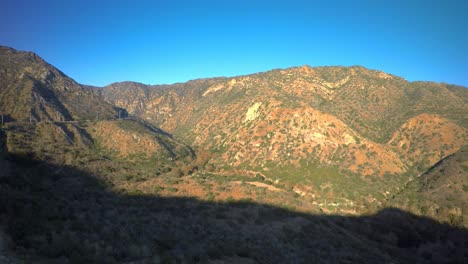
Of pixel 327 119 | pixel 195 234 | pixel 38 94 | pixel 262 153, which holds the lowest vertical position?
pixel 195 234

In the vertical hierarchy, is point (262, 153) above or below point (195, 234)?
above

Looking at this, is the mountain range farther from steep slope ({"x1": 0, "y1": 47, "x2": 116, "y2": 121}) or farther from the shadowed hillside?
steep slope ({"x1": 0, "y1": 47, "x2": 116, "y2": 121})

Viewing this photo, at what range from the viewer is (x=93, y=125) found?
79188 millimetres

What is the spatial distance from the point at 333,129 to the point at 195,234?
179 feet

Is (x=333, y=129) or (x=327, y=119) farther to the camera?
(x=327, y=119)

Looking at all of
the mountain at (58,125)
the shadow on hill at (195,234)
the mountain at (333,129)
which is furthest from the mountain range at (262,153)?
the mountain at (58,125)

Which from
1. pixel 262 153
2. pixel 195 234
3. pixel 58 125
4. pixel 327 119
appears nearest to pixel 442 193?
pixel 327 119

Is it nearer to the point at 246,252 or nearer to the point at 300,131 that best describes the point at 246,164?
the point at 300,131

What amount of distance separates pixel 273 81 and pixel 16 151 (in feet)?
278

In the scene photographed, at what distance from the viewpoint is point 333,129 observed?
62.9 m

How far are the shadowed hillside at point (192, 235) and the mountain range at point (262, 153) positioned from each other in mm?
169

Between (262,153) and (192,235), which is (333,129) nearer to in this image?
(262,153)

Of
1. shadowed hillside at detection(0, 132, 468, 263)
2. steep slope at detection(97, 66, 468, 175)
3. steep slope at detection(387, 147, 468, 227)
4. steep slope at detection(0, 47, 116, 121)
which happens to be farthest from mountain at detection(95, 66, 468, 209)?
steep slope at detection(0, 47, 116, 121)

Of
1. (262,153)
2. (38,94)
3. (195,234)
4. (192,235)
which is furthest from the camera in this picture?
(38,94)
